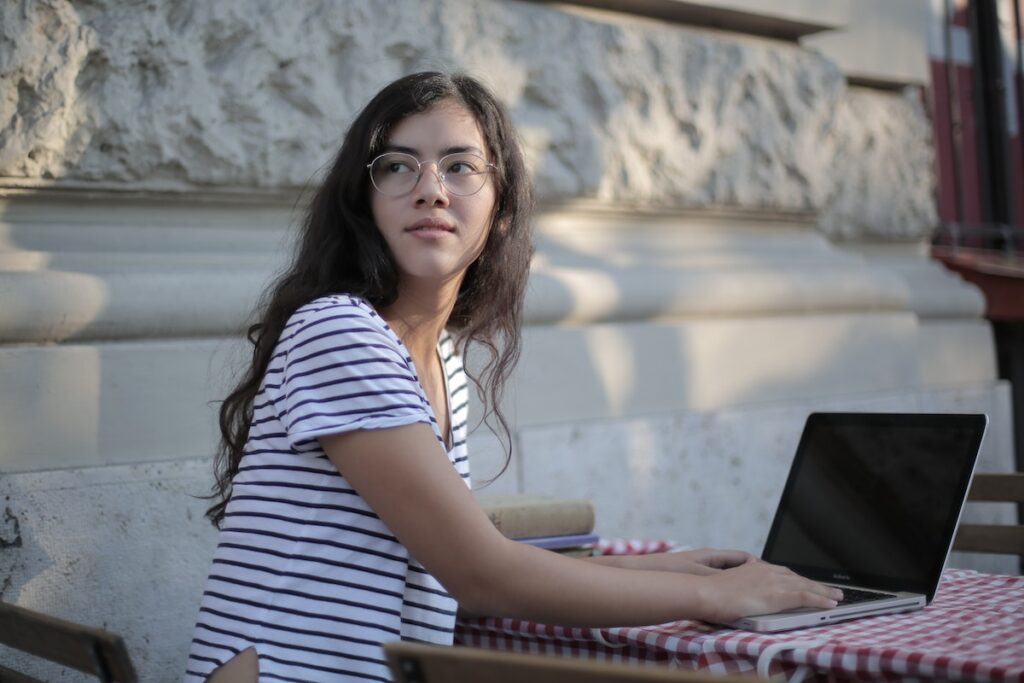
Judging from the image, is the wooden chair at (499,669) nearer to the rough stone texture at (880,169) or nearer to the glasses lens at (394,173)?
the glasses lens at (394,173)

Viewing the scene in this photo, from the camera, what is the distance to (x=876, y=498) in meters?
1.97

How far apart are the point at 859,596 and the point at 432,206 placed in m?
0.92

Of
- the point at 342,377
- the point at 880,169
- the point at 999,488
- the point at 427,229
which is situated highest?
the point at 880,169

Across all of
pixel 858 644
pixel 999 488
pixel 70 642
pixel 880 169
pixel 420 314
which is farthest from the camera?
pixel 880 169

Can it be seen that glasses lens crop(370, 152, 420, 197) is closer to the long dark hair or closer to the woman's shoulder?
the long dark hair

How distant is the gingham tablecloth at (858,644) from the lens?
147 cm

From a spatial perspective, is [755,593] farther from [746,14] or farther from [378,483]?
[746,14]

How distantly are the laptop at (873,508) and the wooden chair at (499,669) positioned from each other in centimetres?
63

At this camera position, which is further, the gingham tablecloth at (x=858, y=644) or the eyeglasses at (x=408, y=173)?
the eyeglasses at (x=408, y=173)

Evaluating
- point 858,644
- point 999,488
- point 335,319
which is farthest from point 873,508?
point 335,319

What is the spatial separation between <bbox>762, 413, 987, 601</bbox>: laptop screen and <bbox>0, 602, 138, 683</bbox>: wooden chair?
1172 mm

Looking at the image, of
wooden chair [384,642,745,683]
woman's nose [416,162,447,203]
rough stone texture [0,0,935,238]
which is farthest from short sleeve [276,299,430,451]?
rough stone texture [0,0,935,238]

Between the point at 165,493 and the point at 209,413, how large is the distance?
21cm

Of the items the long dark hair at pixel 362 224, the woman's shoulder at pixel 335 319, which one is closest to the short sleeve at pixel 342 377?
the woman's shoulder at pixel 335 319
